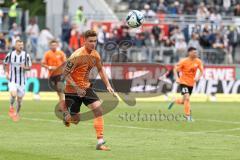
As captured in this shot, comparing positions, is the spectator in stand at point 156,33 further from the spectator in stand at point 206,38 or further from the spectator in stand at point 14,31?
the spectator in stand at point 14,31

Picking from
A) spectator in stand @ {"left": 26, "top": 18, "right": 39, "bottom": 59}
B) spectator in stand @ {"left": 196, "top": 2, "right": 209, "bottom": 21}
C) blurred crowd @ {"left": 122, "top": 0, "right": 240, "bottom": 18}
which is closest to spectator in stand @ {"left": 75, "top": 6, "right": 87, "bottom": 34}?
spectator in stand @ {"left": 26, "top": 18, "right": 39, "bottom": 59}

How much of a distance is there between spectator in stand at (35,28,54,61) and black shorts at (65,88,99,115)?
2046 cm

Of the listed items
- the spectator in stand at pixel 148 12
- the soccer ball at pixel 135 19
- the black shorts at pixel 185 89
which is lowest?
the black shorts at pixel 185 89

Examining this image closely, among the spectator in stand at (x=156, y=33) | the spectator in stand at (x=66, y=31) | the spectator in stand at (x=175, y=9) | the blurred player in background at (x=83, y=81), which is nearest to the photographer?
the blurred player in background at (x=83, y=81)

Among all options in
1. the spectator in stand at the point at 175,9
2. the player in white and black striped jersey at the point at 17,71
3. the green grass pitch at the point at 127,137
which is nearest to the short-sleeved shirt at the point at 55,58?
the green grass pitch at the point at 127,137

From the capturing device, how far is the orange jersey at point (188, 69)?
23.7m

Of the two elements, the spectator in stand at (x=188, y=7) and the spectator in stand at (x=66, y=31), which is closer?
the spectator in stand at (x=66, y=31)

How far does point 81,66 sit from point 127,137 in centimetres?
276

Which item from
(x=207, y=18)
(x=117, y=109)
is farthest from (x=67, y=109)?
(x=207, y=18)

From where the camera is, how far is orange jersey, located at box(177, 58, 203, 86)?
932 inches

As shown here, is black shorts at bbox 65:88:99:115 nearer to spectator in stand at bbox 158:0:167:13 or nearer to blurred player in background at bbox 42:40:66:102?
blurred player in background at bbox 42:40:66:102

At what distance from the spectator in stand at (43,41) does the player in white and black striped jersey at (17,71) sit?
12.5 meters

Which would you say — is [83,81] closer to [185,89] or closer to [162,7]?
[185,89]

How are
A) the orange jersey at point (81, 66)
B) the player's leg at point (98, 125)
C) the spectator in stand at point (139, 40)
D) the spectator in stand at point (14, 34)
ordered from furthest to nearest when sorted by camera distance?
the spectator in stand at point (139, 40) < the spectator in stand at point (14, 34) < the orange jersey at point (81, 66) < the player's leg at point (98, 125)
